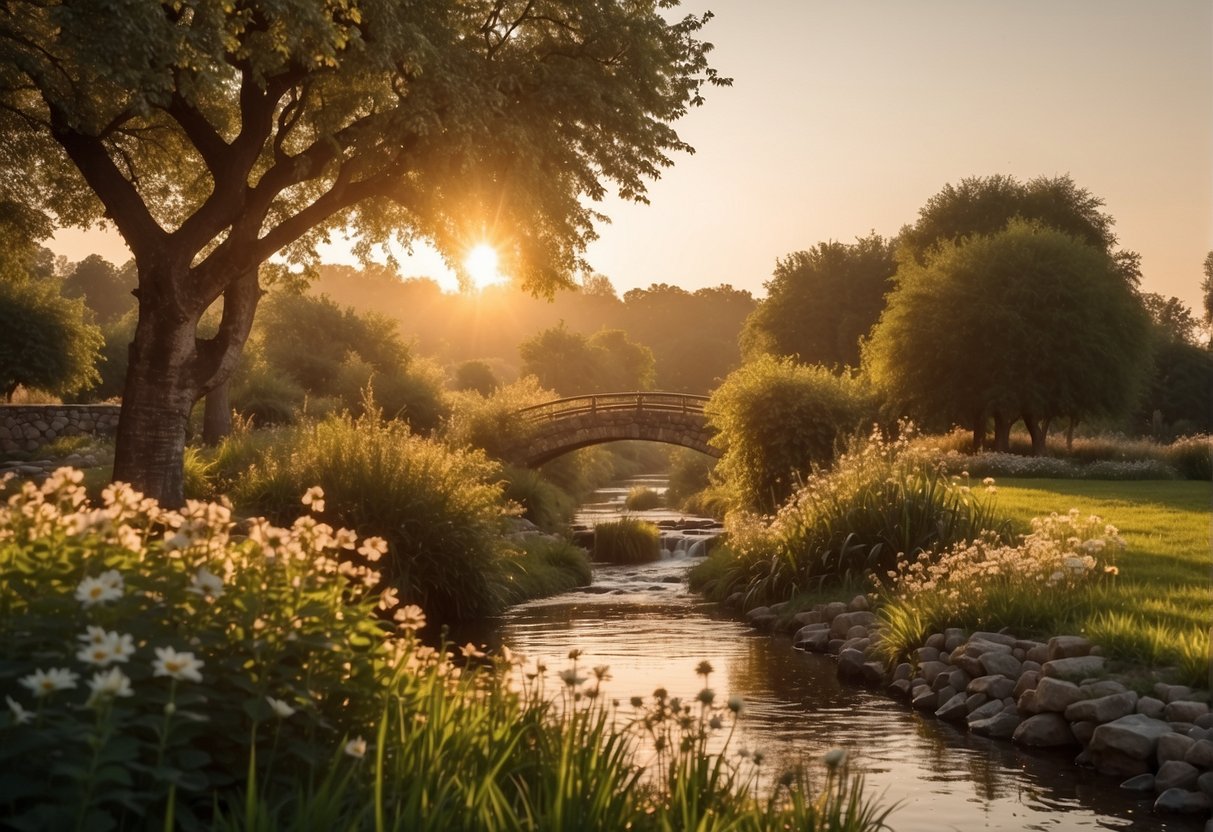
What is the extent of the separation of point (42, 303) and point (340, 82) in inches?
926

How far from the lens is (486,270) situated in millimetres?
22922

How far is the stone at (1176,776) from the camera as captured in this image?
8445 mm

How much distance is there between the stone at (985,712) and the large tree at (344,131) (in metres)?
10.4

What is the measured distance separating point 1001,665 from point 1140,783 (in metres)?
2.41

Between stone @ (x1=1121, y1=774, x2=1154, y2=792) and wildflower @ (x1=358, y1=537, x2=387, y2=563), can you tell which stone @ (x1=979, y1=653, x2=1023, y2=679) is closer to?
stone @ (x1=1121, y1=774, x2=1154, y2=792)

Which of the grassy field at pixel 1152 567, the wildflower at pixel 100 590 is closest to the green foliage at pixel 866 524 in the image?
the grassy field at pixel 1152 567

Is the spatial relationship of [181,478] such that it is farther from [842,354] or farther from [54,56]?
[842,354]

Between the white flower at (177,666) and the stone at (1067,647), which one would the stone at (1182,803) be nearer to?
the stone at (1067,647)

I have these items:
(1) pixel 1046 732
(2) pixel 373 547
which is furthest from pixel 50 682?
(1) pixel 1046 732

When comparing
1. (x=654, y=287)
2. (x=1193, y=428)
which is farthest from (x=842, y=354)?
(x=654, y=287)

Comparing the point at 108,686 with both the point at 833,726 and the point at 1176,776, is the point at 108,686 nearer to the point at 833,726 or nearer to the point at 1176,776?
the point at 1176,776

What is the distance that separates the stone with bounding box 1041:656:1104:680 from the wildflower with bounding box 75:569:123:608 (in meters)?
8.42

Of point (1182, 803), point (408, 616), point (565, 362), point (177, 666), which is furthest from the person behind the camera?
point (565, 362)

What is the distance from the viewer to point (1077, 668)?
10273 millimetres
